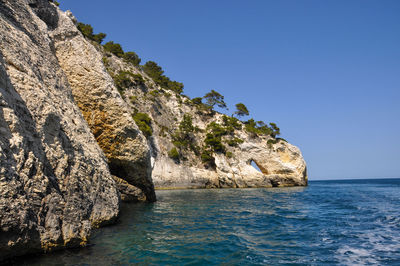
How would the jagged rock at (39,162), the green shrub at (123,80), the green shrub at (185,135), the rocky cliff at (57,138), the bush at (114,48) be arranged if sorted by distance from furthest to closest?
the bush at (114,48), the green shrub at (185,135), the green shrub at (123,80), the rocky cliff at (57,138), the jagged rock at (39,162)

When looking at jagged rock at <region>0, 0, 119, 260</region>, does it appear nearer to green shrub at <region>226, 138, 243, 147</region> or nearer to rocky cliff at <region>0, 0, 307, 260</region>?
rocky cliff at <region>0, 0, 307, 260</region>

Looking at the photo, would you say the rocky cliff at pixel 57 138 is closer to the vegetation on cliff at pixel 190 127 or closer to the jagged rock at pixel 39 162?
the jagged rock at pixel 39 162

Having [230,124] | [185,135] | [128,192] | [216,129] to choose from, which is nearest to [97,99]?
[128,192]

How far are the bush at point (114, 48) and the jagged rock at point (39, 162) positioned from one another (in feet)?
162

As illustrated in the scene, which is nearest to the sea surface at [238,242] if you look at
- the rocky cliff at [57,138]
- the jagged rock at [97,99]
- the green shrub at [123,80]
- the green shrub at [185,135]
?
the rocky cliff at [57,138]

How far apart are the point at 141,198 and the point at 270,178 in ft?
120

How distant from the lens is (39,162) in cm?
628

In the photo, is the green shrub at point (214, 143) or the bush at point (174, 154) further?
the green shrub at point (214, 143)

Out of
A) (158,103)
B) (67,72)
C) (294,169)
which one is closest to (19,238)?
(67,72)

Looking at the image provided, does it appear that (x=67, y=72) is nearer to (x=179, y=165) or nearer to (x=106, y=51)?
(x=179, y=165)

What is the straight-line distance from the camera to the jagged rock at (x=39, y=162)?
5336 mm

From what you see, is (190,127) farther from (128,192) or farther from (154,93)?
(128,192)

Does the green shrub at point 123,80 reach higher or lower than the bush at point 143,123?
higher

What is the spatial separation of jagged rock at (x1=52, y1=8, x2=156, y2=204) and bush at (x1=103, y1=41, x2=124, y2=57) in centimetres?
4427
